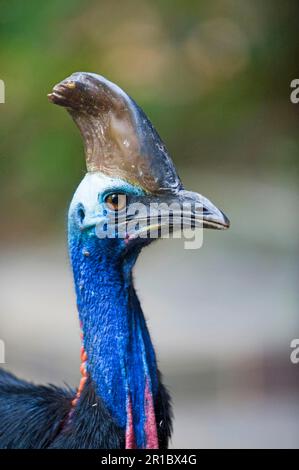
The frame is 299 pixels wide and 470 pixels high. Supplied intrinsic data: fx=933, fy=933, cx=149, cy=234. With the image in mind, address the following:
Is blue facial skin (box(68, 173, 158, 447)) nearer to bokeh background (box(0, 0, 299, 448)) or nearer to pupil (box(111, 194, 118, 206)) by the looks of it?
pupil (box(111, 194, 118, 206))

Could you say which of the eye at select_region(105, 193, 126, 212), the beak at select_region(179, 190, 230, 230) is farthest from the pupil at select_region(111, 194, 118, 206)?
the beak at select_region(179, 190, 230, 230)

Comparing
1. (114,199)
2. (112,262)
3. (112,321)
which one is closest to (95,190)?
(114,199)

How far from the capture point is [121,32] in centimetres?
411

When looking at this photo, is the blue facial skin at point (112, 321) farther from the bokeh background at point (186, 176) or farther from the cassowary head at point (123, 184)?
the bokeh background at point (186, 176)

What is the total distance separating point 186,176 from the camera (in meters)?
4.50

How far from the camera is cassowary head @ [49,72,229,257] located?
6.09 ft

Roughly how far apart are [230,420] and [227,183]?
132 cm

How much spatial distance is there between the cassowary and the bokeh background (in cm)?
172

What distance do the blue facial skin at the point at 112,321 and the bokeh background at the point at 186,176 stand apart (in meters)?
1.74

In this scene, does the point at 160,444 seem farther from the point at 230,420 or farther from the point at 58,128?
the point at 58,128

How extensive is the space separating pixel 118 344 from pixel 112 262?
0.17 metres

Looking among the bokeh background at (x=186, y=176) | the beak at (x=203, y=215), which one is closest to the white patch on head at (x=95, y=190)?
the beak at (x=203, y=215)

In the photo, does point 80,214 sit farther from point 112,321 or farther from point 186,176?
point 186,176

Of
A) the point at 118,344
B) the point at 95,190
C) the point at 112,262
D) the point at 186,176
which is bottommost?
the point at 118,344
